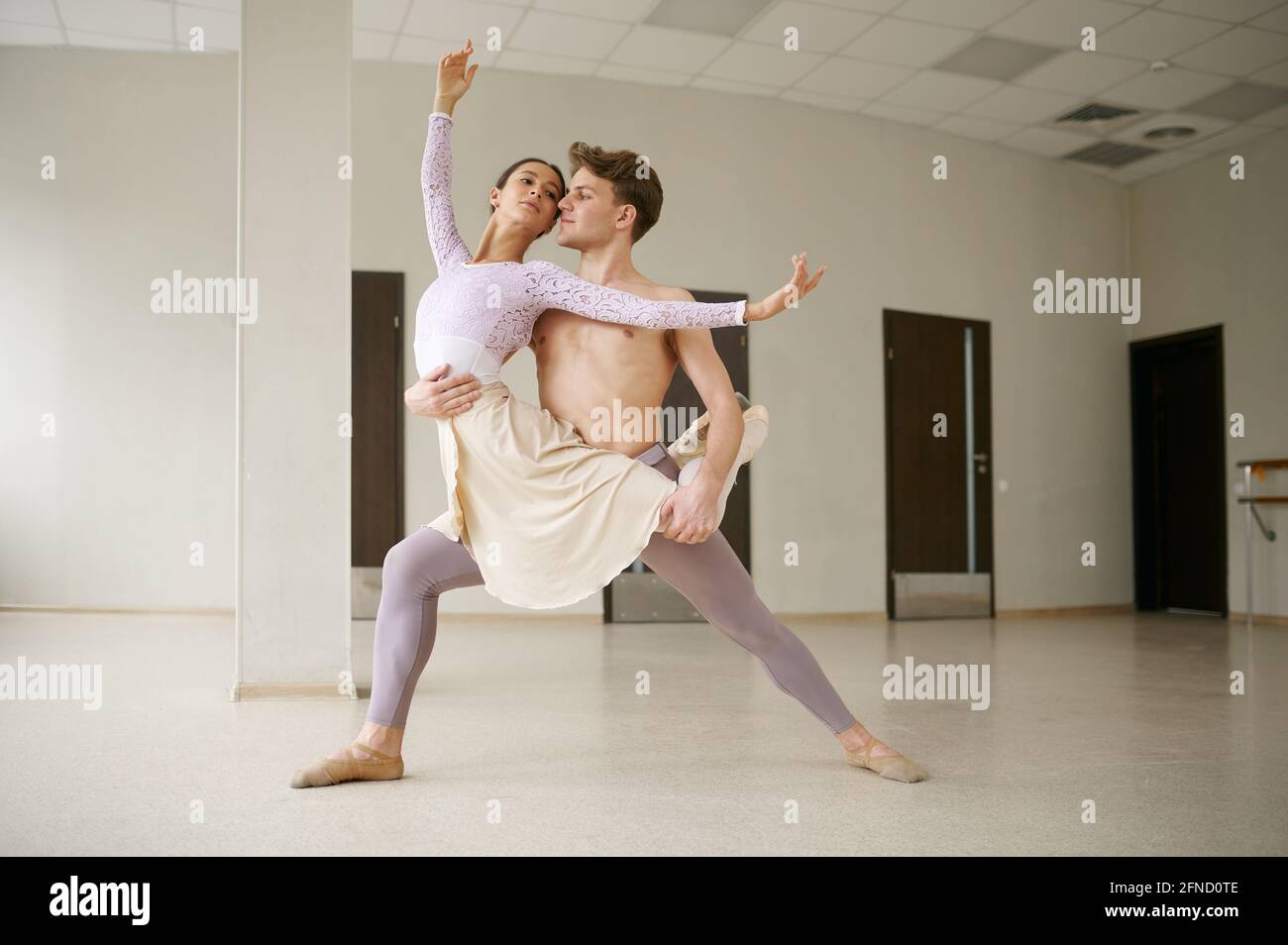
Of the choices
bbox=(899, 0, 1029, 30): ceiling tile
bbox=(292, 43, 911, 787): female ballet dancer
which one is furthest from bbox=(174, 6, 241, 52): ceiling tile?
bbox=(292, 43, 911, 787): female ballet dancer

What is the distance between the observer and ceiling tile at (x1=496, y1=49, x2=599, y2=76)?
7176 millimetres

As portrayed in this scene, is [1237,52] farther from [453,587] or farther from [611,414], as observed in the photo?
[453,587]

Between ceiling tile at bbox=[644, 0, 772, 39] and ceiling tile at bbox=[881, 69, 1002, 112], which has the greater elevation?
ceiling tile at bbox=[644, 0, 772, 39]

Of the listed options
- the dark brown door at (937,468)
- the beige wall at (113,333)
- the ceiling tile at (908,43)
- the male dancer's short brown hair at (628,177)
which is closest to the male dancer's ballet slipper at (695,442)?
the male dancer's short brown hair at (628,177)

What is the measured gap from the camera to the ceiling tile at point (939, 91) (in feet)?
24.3

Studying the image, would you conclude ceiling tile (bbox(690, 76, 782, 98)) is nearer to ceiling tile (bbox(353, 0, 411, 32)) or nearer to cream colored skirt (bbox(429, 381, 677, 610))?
ceiling tile (bbox(353, 0, 411, 32))

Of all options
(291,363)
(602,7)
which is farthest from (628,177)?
(602,7)

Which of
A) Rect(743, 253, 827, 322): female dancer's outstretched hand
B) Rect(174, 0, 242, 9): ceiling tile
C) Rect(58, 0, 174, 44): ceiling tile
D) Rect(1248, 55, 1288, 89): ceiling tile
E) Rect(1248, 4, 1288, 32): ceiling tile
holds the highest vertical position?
Rect(58, 0, 174, 44): ceiling tile

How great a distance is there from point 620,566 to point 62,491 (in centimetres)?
638

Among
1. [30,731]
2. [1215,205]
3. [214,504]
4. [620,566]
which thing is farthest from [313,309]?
[1215,205]

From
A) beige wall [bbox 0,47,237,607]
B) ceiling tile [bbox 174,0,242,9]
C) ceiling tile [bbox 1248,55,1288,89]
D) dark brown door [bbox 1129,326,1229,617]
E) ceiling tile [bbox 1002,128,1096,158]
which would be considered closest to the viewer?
ceiling tile [bbox 174,0,242,9]

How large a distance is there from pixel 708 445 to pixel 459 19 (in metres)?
5.19

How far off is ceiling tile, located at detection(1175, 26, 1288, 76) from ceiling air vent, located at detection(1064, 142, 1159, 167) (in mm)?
1398
